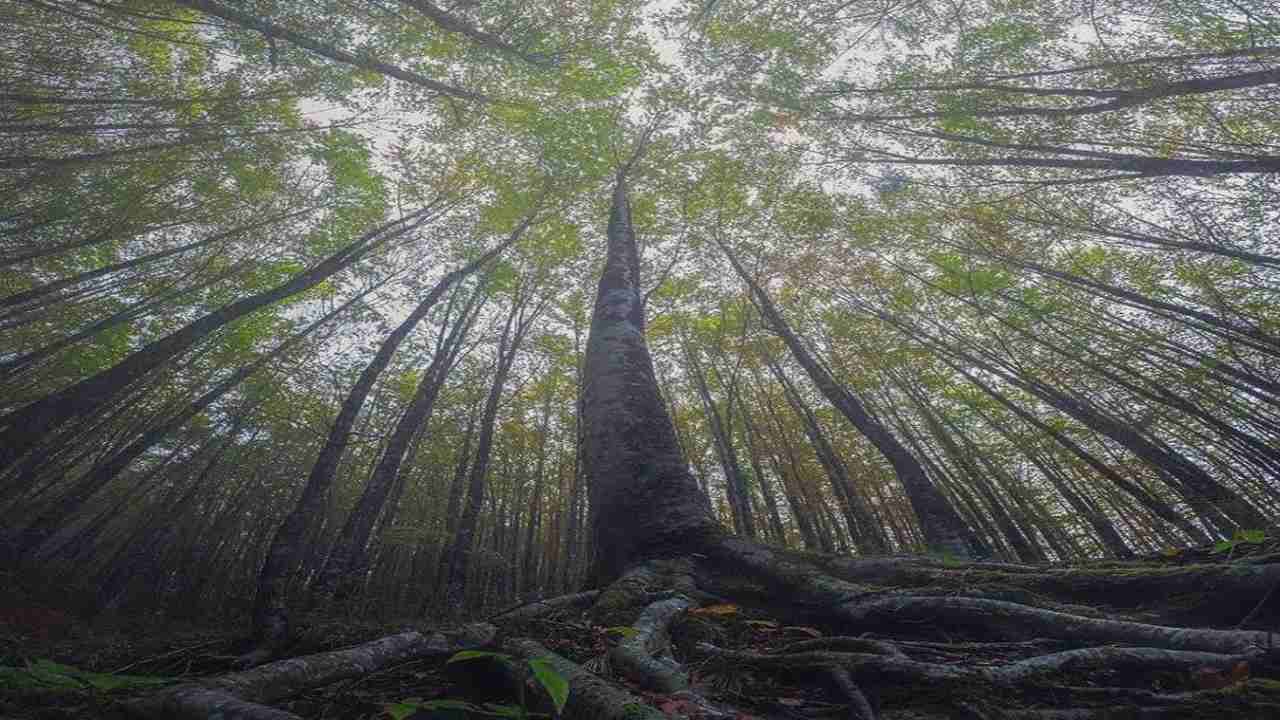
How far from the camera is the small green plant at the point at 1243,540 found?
80.4 inches

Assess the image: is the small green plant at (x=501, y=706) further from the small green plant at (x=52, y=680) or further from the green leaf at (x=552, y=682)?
the small green plant at (x=52, y=680)

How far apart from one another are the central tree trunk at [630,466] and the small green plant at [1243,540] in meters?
1.89

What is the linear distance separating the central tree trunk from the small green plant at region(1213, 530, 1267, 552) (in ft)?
6.20

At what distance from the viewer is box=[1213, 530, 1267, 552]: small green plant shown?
6.70 feet

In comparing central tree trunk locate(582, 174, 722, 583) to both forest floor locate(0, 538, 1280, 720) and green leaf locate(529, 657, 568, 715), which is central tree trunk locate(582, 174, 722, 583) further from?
green leaf locate(529, 657, 568, 715)

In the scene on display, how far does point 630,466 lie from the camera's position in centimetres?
324

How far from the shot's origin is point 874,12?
7711 millimetres

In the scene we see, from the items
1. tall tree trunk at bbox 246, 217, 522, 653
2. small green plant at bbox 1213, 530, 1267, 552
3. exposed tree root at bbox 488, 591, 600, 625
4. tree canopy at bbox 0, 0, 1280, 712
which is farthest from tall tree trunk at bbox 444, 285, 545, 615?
small green plant at bbox 1213, 530, 1267, 552

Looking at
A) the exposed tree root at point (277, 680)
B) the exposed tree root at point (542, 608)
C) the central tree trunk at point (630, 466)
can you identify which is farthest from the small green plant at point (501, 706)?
the central tree trunk at point (630, 466)

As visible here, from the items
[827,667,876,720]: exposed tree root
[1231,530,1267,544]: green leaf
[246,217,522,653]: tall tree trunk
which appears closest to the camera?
[827,667,876,720]: exposed tree root

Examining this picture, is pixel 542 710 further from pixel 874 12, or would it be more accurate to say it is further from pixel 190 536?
pixel 190 536

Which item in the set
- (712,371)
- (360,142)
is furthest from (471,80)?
(712,371)

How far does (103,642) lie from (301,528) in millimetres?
3211

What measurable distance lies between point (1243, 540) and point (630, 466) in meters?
2.46
